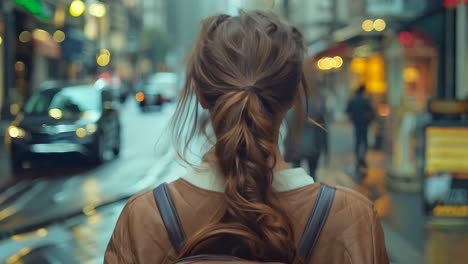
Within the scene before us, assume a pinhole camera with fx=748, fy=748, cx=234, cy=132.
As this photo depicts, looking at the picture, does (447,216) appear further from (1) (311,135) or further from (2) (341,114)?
(2) (341,114)

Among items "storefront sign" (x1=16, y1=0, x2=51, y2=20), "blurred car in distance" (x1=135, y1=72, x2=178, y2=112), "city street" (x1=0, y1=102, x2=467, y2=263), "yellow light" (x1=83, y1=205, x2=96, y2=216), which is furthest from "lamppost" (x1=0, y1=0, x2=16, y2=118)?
"blurred car in distance" (x1=135, y1=72, x2=178, y2=112)

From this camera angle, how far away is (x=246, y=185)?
1681 mm

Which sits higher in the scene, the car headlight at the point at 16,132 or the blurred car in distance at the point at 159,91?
the car headlight at the point at 16,132

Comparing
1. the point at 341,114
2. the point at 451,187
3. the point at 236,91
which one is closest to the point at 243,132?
the point at 236,91

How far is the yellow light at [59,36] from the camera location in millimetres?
39312

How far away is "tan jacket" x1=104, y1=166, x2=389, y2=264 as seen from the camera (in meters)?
1.75

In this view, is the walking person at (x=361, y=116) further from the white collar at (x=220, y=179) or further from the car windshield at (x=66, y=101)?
the white collar at (x=220, y=179)

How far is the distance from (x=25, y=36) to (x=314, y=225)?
105 feet

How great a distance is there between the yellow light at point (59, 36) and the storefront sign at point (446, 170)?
108 ft

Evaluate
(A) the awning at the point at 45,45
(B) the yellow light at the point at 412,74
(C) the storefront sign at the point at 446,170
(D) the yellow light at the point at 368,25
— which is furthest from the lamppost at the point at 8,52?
(C) the storefront sign at the point at 446,170

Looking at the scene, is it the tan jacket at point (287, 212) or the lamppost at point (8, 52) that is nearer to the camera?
the tan jacket at point (287, 212)

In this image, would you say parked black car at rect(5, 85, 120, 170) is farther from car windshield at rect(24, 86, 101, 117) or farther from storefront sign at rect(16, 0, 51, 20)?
storefront sign at rect(16, 0, 51, 20)

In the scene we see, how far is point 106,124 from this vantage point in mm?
15539

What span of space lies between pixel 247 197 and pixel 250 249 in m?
0.12
